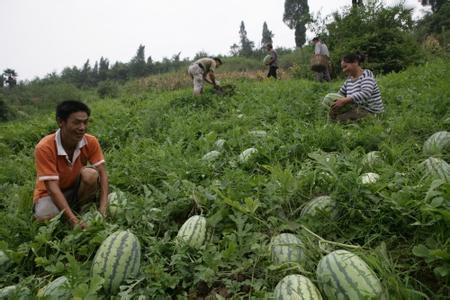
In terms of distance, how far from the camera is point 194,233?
7.97 ft

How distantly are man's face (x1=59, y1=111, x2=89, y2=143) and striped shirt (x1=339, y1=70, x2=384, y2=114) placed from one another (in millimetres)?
3504

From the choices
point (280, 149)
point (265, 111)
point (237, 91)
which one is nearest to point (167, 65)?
point (237, 91)

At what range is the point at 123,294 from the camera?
1926mm

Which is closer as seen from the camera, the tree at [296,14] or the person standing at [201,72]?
the person standing at [201,72]

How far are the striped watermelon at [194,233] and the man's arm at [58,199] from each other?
3.12 ft

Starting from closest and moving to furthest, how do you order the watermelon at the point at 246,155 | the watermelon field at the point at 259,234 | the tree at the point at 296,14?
the watermelon field at the point at 259,234, the watermelon at the point at 246,155, the tree at the point at 296,14

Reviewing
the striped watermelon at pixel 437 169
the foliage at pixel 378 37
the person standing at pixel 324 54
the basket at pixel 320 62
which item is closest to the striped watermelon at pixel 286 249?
the striped watermelon at pixel 437 169

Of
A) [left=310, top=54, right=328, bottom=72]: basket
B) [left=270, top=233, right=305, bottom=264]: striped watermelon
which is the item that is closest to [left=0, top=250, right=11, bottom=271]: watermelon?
[left=270, top=233, right=305, bottom=264]: striped watermelon

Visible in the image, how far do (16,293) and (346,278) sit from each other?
1725 millimetres

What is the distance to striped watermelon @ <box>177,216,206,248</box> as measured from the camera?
93.9 inches

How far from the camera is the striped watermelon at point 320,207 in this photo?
7.70 feet

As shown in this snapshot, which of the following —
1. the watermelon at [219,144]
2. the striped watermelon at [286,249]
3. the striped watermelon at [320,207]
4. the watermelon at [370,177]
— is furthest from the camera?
the watermelon at [219,144]

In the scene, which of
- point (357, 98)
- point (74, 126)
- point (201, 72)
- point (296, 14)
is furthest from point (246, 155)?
point (296, 14)

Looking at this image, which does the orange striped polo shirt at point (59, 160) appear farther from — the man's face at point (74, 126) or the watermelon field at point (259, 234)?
the watermelon field at point (259, 234)
